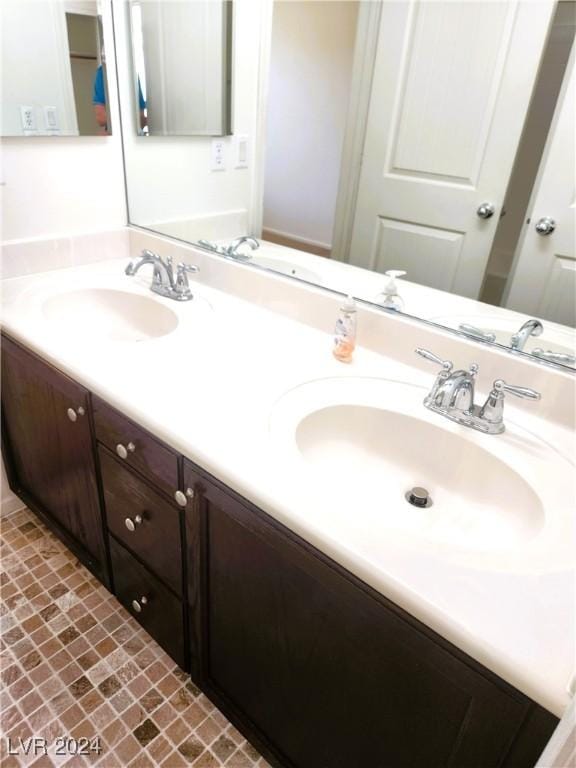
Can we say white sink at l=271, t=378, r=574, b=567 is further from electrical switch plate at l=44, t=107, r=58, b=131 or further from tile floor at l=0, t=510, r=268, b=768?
electrical switch plate at l=44, t=107, r=58, b=131

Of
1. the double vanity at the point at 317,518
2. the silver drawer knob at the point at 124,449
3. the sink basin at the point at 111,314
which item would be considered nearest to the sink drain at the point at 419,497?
the double vanity at the point at 317,518

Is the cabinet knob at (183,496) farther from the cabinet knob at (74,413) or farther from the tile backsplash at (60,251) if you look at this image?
the tile backsplash at (60,251)

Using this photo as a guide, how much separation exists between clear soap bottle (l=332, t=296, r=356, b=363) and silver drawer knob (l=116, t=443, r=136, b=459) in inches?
20.1

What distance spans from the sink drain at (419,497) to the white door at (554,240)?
1.52 feet

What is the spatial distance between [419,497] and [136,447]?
0.58 meters

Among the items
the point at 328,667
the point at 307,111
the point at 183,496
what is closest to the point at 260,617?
the point at 328,667

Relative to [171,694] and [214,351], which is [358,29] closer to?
[214,351]

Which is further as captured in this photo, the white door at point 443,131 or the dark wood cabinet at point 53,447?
the dark wood cabinet at point 53,447

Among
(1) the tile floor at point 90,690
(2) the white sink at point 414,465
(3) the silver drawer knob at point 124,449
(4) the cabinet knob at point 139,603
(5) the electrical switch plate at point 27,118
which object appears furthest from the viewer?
(5) the electrical switch plate at point 27,118

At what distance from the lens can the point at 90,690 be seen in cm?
123

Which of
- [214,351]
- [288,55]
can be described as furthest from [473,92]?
[214,351]

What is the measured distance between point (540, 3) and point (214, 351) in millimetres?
964

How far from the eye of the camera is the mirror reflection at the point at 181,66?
150 cm

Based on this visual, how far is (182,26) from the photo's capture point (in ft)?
5.01
